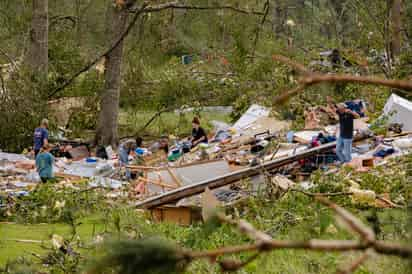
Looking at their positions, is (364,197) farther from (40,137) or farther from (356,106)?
(356,106)

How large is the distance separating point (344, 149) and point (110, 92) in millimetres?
9643

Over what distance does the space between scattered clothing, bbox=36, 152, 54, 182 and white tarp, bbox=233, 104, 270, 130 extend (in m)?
7.16

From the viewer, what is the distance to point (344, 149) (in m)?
14.7

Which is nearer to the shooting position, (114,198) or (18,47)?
(114,198)

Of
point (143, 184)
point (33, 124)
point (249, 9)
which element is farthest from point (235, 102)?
point (143, 184)

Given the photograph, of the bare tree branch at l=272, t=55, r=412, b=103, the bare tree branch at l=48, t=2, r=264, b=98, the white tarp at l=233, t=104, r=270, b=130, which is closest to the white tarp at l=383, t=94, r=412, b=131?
the white tarp at l=233, t=104, r=270, b=130

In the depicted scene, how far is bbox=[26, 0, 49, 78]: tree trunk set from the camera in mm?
24250

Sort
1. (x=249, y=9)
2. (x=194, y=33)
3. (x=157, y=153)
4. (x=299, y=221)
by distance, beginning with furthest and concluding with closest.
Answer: (x=194, y=33)
(x=249, y=9)
(x=157, y=153)
(x=299, y=221)

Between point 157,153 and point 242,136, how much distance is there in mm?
2224

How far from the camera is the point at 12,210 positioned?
11844 millimetres

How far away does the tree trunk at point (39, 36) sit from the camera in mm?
24250

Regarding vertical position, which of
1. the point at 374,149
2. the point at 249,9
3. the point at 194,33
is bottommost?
the point at 374,149

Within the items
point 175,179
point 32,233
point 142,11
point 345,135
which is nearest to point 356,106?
point 142,11

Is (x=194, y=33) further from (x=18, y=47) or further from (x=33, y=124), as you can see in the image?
(x=33, y=124)
